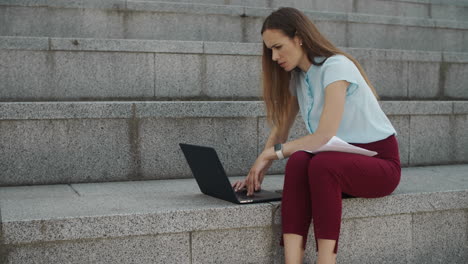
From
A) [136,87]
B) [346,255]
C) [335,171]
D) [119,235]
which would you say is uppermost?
[136,87]

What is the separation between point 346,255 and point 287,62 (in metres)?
1.17

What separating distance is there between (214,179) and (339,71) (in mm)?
887

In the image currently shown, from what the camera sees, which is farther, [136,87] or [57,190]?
[136,87]

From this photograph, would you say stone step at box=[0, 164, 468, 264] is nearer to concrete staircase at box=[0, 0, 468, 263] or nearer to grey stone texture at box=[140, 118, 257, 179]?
concrete staircase at box=[0, 0, 468, 263]

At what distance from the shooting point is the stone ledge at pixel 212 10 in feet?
18.4

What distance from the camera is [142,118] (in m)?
4.30

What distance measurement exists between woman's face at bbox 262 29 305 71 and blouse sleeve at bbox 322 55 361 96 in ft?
0.59

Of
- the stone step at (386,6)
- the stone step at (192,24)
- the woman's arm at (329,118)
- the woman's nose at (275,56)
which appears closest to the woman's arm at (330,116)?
the woman's arm at (329,118)

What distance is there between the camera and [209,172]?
11.3 ft

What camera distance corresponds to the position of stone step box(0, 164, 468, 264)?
2.99 metres

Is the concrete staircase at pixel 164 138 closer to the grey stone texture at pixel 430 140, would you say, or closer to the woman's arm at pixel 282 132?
the grey stone texture at pixel 430 140

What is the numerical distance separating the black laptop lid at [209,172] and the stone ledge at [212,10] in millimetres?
→ 2616

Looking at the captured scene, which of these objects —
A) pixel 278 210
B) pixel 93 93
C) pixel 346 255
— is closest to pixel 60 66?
pixel 93 93

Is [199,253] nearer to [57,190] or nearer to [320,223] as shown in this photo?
[320,223]
